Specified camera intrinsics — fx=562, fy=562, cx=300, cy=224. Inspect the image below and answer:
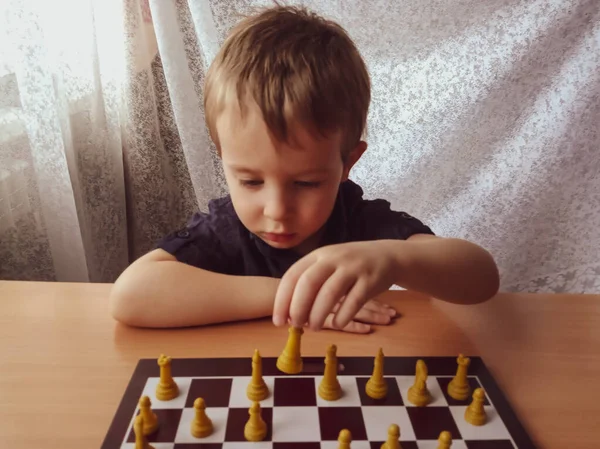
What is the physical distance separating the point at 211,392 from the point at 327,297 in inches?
6.9

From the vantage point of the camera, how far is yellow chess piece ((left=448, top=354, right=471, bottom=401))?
0.65 m

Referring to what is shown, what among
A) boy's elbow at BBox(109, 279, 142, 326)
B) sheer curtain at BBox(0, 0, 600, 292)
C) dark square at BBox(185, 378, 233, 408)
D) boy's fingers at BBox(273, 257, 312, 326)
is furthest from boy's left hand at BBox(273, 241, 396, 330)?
sheer curtain at BBox(0, 0, 600, 292)

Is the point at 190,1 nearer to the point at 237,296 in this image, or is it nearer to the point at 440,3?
the point at 440,3

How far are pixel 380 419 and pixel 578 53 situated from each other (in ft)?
3.50

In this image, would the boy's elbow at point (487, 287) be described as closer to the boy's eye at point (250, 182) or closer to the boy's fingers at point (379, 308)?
the boy's fingers at point (379, 308)

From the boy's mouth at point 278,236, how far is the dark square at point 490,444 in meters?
0.38

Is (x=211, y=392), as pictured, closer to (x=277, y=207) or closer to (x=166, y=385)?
(x=166, y=385)

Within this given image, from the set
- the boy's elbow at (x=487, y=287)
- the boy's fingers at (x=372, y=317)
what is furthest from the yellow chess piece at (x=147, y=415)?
the boy's elbow at (x=487, y=287)

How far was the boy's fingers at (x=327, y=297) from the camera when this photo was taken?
611mm

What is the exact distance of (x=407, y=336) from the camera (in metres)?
0.76

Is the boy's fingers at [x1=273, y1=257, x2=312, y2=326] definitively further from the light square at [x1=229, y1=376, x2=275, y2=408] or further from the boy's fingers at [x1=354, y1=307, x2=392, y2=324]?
the boy's fingers at [x1=354, y1=307, x2=392, y2=324]

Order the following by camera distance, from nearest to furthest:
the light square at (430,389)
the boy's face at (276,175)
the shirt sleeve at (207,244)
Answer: the light square at (430,389)
the boy's face at (276,175)
the shirt sleeve at (207,244)

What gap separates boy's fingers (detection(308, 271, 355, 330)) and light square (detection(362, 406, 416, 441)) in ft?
0.37

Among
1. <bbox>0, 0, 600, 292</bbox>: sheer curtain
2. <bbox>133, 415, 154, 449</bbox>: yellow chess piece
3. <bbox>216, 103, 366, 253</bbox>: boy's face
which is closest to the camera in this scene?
<bbox>133, 415, 154, 449</bbox>: yellow chess piece
